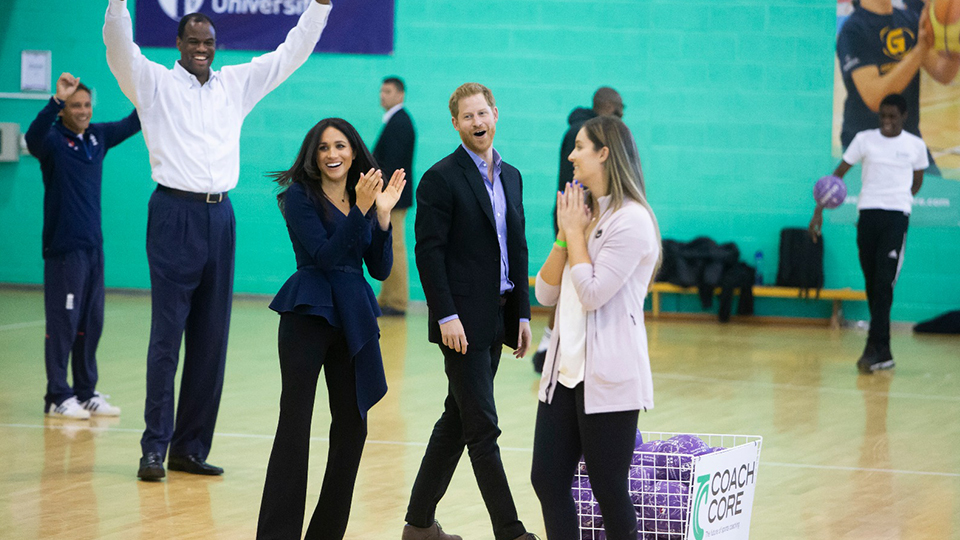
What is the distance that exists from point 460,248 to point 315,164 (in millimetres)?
590

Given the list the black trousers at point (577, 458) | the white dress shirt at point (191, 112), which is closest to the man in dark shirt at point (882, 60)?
the white dress shirt at point (191, 112)

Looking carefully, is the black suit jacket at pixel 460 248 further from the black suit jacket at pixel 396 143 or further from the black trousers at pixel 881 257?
Result: the black suit jacket at pixel 396 143

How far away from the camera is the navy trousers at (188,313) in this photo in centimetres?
551

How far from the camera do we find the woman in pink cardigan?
3455 millimetres

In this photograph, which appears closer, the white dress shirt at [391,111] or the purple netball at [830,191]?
the purple netball at [830,191]

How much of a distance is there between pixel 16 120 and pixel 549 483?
438 inches

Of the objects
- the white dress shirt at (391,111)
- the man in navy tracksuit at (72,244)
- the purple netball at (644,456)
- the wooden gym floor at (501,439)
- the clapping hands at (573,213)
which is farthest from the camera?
the white dress shirt at (391,111)

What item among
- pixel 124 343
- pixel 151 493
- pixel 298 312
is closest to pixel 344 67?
pixel 124 343

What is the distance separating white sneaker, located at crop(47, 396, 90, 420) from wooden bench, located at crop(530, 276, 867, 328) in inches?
210

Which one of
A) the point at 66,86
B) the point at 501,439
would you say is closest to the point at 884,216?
the point at 501,439

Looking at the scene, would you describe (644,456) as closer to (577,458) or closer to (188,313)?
(577,458)

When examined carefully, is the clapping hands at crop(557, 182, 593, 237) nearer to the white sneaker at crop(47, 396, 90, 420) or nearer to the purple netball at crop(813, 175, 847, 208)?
the white sneaker at crop(47, 396, 90, 420)

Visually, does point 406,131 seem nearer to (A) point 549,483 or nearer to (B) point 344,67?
(B) point 344,67

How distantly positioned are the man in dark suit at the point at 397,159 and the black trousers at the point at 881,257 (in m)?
4.36
